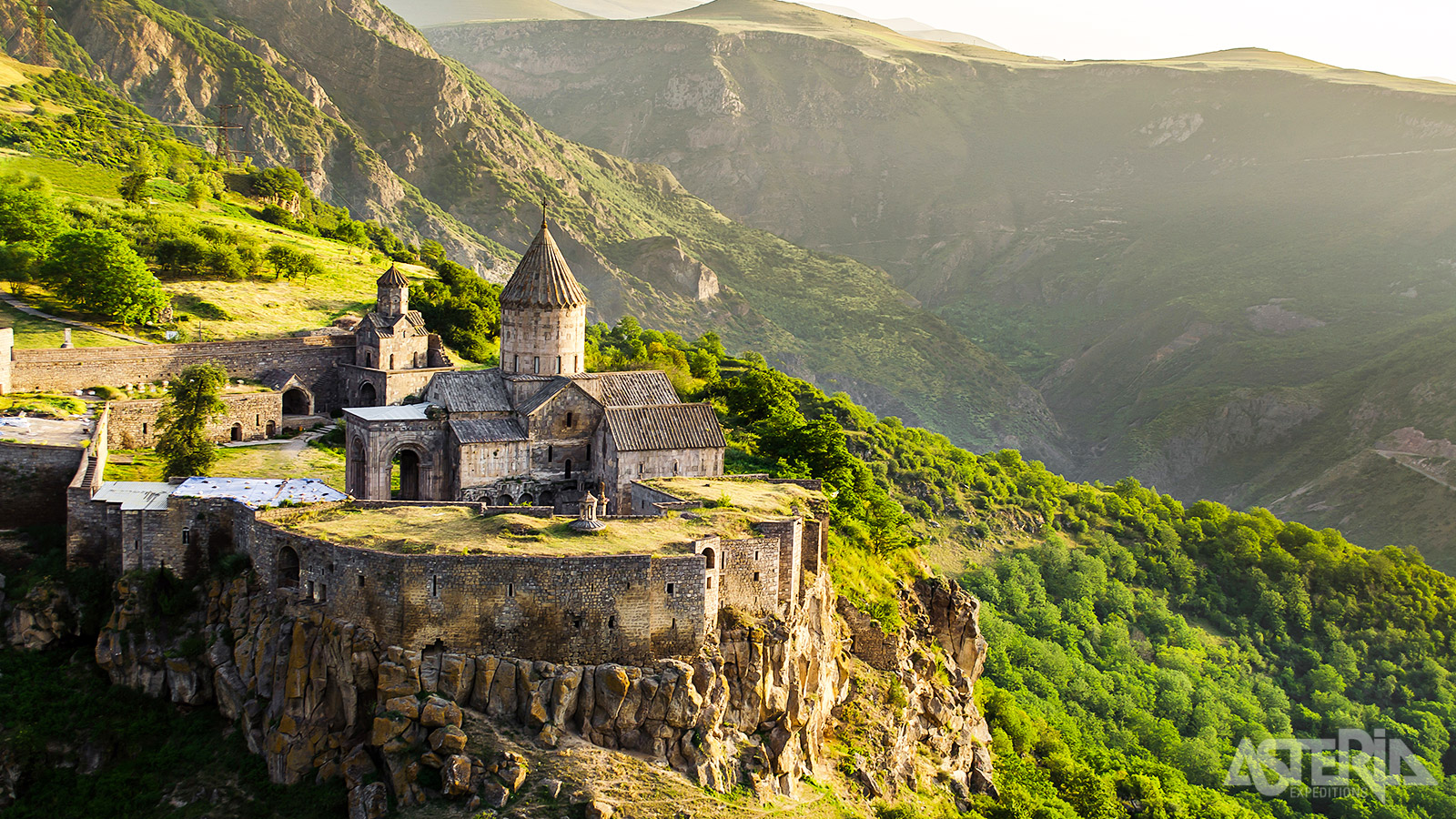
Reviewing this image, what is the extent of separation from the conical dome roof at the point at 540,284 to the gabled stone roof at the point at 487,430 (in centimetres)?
523

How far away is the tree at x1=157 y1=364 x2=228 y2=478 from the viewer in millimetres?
37094

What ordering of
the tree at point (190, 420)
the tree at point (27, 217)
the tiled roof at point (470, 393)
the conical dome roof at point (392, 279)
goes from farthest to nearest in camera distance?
1. the tree at point (27, 217)
2. the conical dome roof at point (392, 279)
3. the tiled roof at point (470, 393)
4. the tree at point (190, 420)

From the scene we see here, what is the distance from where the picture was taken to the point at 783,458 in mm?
48188

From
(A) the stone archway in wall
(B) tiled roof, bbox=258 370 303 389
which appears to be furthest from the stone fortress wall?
(B) tiled roof, bbox=258 370 303 389

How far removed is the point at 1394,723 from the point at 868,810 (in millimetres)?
53572

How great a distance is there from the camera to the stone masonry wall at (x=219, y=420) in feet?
141

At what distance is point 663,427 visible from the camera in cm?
4303

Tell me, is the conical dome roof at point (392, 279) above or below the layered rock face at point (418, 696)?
above

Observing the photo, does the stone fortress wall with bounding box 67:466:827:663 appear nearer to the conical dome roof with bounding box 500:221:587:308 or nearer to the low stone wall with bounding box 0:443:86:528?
the low stone wall with bounding box 0:443:86:528

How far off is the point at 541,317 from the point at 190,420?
1408cm

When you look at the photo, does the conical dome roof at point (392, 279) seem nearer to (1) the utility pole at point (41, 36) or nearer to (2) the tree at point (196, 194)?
(2) the tree at point (196, 194)

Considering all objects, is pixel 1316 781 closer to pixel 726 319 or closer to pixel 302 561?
pixel 302 561

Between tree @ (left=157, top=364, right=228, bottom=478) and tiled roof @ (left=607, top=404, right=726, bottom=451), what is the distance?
48.8 feet

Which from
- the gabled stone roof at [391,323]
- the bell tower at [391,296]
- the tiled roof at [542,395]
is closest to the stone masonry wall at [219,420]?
the gabled stone roof at [391,323]
